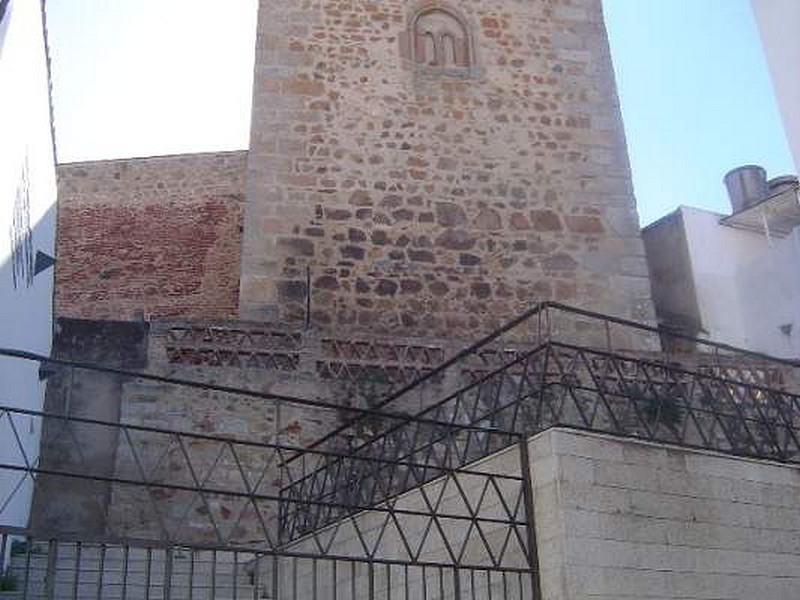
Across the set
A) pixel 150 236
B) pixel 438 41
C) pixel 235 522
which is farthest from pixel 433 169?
pixel 150 236

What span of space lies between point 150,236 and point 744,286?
8.82m

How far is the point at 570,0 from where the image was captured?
1338 cm

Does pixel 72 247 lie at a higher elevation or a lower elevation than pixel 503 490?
higher

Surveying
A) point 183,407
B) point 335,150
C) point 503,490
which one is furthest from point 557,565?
point 335,150

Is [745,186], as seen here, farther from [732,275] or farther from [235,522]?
[235,522]

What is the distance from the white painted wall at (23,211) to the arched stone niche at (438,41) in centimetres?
520

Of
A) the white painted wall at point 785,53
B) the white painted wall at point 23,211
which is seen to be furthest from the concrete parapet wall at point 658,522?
the white painted wall at point 23,211

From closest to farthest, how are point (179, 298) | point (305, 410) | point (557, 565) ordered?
point (557, 565)
point (305, 410)
point (179, 298)

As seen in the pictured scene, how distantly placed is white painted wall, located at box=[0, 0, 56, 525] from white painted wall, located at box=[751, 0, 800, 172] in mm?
6444

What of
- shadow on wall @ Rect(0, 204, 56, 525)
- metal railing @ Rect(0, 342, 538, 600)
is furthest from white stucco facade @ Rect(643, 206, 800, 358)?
shadow on wall @ Rect(0, 204, 56, 525)

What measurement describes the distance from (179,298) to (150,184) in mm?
2057

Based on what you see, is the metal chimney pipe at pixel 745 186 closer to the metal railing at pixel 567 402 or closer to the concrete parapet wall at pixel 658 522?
the metal railing at pixel 567 402

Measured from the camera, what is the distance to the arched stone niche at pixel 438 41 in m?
12.6

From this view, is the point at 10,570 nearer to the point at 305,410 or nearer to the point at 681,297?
the point at 305,410
